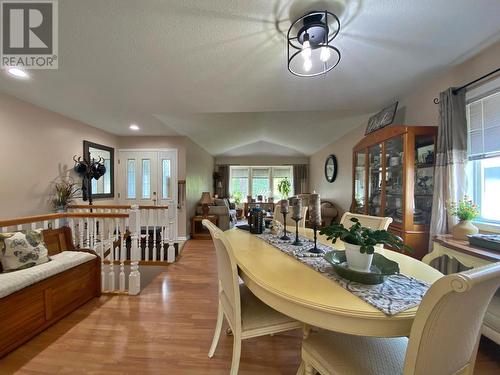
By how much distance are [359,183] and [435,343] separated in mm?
2969

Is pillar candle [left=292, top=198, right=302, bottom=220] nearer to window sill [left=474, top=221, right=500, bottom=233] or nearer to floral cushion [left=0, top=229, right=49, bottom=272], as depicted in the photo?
window sill [left=474, top=221, right=500, bottom=233]

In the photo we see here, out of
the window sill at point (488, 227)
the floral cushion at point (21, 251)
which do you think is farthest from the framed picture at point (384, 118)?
the floral cushion at point (21, 251)

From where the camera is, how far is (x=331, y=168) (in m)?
5.61

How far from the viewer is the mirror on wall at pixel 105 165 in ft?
13.4

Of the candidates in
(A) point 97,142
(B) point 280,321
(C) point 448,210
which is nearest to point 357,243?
(B) point 280,321

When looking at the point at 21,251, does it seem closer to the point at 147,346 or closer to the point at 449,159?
the point at 147,346

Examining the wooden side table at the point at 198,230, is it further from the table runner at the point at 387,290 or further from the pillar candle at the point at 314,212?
the table runner at the point at 387,290

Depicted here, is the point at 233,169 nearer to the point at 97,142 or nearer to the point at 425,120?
the point at 97,142

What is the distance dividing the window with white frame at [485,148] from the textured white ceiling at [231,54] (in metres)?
0.42

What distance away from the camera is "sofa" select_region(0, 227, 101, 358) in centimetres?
155

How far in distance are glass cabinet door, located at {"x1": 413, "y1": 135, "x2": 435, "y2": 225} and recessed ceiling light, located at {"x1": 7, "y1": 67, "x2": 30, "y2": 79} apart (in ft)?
13.4

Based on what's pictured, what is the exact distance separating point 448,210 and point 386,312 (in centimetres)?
182

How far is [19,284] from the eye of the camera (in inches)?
63.4

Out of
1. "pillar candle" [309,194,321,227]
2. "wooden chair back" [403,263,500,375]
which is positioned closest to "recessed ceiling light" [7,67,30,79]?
"pillar candle" [309,194,321,227]
